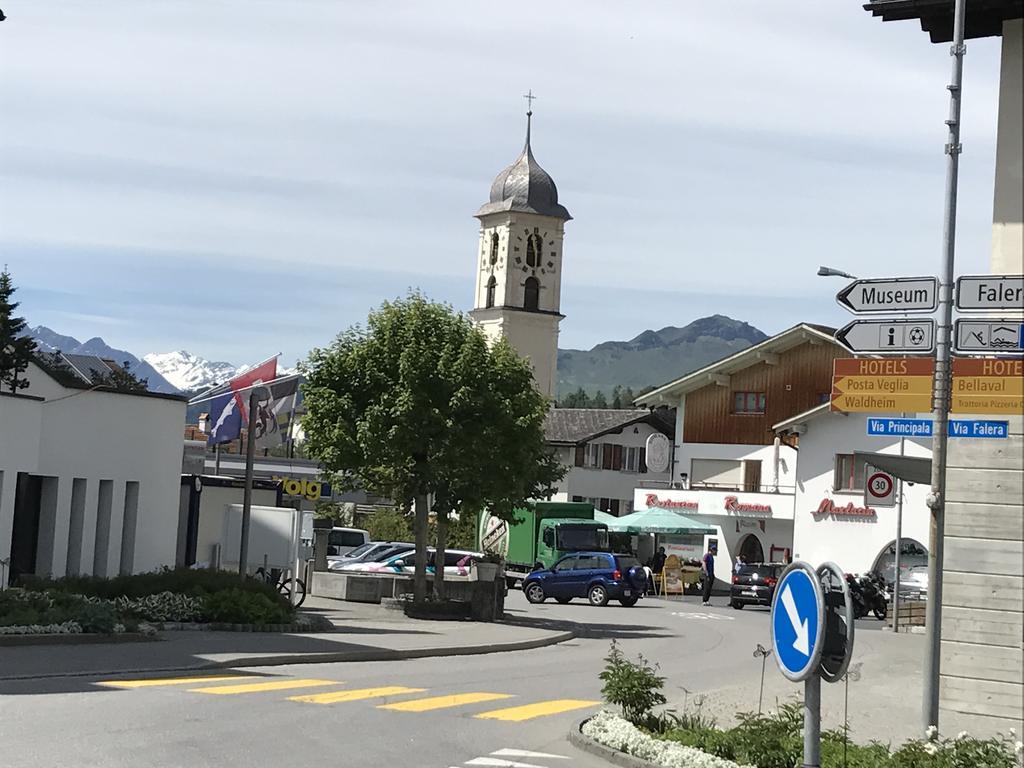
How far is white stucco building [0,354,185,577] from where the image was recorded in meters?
28.7

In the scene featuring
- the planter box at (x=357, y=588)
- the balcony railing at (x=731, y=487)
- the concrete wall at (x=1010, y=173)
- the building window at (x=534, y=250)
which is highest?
the building window at (x=534, y=250)

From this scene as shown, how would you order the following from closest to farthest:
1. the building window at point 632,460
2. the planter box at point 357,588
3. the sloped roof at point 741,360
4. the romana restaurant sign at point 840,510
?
the planter box at point 357,588 < the romana restaurant sign at point 840,510 < the sloped roof at point 741,360 < the building window at point 632,460

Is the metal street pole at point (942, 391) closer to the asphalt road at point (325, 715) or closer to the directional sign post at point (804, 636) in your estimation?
the asphalt road at point (325, 715)

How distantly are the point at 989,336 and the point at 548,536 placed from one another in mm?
46780

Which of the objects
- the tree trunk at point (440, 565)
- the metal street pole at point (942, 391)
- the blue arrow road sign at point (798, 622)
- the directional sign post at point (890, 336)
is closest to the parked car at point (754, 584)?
the tree trunk at point (440, 565)

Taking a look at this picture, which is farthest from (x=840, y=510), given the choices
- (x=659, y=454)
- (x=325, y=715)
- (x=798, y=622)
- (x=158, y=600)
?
(x=798, y=622)

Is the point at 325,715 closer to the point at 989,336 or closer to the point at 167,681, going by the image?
the point at 167,681

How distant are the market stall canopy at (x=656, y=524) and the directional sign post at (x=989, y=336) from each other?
4579cm

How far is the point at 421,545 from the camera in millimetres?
36562

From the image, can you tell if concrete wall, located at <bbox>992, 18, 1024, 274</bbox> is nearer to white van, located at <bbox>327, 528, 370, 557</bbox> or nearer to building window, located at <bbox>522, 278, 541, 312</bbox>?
white van, located at <bbox>327, 528, 370, 557</bbox>

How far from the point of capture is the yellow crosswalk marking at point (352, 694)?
17.5 m

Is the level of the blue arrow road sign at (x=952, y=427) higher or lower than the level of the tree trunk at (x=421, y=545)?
higher

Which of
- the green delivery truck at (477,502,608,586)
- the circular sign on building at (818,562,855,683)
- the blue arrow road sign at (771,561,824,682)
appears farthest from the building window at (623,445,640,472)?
the circular sign on building at (818,562,855,683)

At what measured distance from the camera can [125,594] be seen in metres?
27.1
